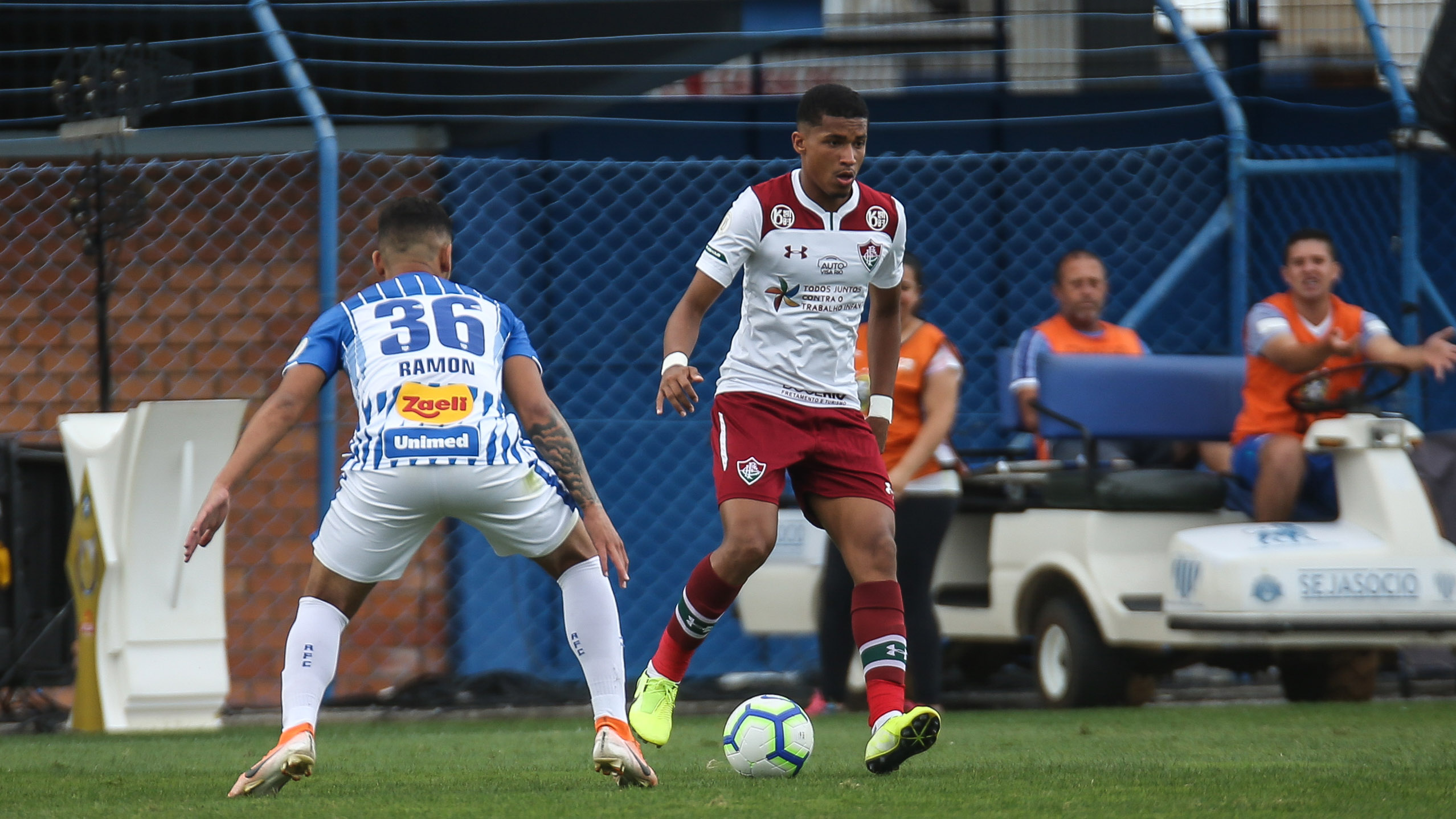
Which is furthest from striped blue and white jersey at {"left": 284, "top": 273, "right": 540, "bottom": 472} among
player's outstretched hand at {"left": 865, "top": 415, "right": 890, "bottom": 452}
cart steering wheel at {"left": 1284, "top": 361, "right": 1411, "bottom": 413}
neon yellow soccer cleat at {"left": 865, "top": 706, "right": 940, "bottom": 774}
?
cart steering wheel at {"left": 1284, "top": 361, "right": 1411, "bottom": 413}

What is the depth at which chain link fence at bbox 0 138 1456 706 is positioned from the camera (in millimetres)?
9531

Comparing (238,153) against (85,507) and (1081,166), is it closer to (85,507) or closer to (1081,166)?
(85,507)

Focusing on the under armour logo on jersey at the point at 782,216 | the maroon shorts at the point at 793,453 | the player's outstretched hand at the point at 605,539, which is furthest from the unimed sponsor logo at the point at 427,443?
the under armour logo on jersey at the point at 782,216

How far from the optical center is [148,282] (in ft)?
32.6

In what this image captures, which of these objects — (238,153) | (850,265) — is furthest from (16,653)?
(850,265)

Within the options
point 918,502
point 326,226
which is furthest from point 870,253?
point 326,226

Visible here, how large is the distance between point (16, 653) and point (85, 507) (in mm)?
888

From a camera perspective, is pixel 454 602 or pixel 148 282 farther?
pixel 148 282

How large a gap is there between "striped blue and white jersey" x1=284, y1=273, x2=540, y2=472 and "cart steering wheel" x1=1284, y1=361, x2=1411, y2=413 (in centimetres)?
390

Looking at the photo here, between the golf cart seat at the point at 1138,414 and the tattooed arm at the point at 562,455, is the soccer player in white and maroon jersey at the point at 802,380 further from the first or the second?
the golf cart seat at the point at 1138,414

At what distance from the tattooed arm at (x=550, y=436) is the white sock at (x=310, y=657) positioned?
60 centimetres

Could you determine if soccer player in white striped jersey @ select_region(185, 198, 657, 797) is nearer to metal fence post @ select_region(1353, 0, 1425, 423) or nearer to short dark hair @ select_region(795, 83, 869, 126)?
short dark hair @ select_region(795, 83, 869, 126)

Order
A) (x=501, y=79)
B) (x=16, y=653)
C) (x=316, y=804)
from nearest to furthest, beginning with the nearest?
1. (x=316, y=804)
2. (x=16, y=653)
3. (x=501, y=79)

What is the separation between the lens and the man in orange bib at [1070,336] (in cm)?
766
